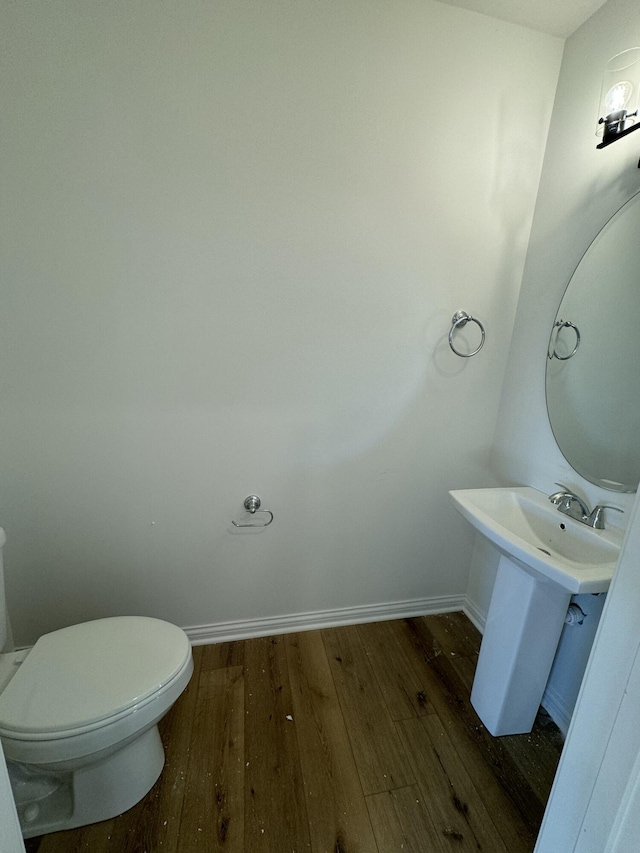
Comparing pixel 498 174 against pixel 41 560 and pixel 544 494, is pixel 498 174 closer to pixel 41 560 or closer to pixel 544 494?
pixel 544 494

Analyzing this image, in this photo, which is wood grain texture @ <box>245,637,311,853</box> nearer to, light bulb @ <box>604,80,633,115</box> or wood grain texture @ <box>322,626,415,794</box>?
wood grain texture @ <box>322,626,415,794</box>

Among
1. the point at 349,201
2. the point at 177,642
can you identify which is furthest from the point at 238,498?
the point at 349,201

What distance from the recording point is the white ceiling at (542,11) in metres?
1.18

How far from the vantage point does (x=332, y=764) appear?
1178 millimetres

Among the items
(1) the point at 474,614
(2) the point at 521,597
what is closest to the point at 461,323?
(2) the point at 521,597

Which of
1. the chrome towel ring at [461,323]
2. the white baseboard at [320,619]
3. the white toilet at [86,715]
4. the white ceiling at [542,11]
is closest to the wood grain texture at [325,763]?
the white baseboard at [320,619]

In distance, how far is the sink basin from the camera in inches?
36.2

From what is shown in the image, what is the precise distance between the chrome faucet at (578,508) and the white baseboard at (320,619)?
0.88m

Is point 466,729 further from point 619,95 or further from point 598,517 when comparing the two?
point 619,95

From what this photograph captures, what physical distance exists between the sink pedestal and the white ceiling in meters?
1.87

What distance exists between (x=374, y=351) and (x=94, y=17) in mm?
1332

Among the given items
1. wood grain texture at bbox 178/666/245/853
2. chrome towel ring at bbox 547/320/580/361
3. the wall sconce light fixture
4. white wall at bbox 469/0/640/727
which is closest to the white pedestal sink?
white wall at bbox 469/0/640/727

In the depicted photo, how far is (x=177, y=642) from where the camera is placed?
3.65 ft

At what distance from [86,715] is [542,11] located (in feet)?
8.42
